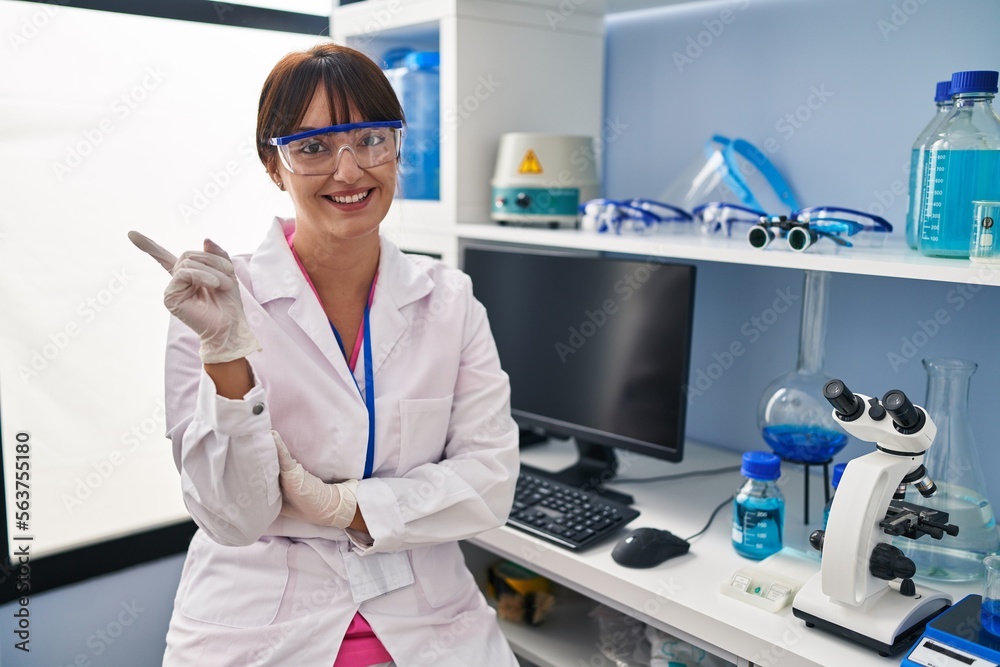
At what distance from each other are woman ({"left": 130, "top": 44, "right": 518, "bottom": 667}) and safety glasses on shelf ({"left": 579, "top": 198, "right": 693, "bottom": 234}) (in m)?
0.49

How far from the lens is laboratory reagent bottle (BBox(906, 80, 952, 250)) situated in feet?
4.30

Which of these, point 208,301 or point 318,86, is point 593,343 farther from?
point 208,301

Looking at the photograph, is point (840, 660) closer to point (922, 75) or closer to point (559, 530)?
point (559, 530)

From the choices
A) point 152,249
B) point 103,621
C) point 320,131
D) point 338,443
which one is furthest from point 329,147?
point 103,621

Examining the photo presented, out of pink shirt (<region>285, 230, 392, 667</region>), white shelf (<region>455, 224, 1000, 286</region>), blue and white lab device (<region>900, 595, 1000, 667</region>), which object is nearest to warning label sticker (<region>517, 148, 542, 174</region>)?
white shelf (<region>455, 224, 1000, 286</region>)

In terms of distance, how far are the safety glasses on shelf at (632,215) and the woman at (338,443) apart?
0.49 m

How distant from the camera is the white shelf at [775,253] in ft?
3.93

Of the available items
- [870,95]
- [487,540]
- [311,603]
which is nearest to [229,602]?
[311,603]

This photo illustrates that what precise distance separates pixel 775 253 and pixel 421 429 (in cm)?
68

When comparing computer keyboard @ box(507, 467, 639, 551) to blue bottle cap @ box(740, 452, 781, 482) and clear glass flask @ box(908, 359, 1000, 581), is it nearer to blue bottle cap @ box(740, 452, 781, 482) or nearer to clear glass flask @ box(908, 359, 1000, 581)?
blue bottle cap @ box(740, 452, 781, 482)

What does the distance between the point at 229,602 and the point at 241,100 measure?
134 centimetres

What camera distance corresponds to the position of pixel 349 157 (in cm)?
130

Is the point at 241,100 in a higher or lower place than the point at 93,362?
higher

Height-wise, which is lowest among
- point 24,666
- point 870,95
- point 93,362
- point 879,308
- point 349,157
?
point 24,666
